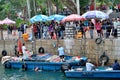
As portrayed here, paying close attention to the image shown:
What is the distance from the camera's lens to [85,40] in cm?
2961

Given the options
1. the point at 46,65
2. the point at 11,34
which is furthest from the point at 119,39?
the point at 11,34

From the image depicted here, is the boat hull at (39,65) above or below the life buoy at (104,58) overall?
below

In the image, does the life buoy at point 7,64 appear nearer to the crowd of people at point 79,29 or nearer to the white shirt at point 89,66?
the crowd of people at point 79,29

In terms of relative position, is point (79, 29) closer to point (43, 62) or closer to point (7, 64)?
point (43, 62)

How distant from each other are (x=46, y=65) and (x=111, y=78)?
19.2ft

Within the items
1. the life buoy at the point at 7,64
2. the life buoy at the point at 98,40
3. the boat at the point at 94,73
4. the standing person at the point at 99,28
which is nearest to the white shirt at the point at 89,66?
the boat at the point at 94,73

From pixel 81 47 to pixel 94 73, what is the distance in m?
4.33

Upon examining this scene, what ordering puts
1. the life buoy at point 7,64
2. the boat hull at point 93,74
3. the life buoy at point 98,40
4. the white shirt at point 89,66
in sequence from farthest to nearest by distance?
the life buoy at point 7,64, the life buoy at point 98,40, the white shirt at point 89,66, the boat hull at point 93,74

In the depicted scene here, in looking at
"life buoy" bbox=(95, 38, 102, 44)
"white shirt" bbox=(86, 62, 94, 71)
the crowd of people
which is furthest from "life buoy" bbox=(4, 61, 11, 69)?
"white shirt" bbox=(86, 62, 94, 71)

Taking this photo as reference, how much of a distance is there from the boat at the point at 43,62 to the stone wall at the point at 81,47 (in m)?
0.65

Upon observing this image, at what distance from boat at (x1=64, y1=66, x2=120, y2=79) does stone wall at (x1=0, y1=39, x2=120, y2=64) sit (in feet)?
7.17

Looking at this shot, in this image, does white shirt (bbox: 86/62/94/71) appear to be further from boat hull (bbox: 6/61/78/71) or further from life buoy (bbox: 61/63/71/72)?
boat hull (bbox: 6/61/78/71)

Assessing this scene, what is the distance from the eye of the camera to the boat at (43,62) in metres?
28.5

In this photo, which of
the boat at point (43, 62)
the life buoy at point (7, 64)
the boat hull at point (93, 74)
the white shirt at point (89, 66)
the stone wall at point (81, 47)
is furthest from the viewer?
the life buoy at point (7, 64)
